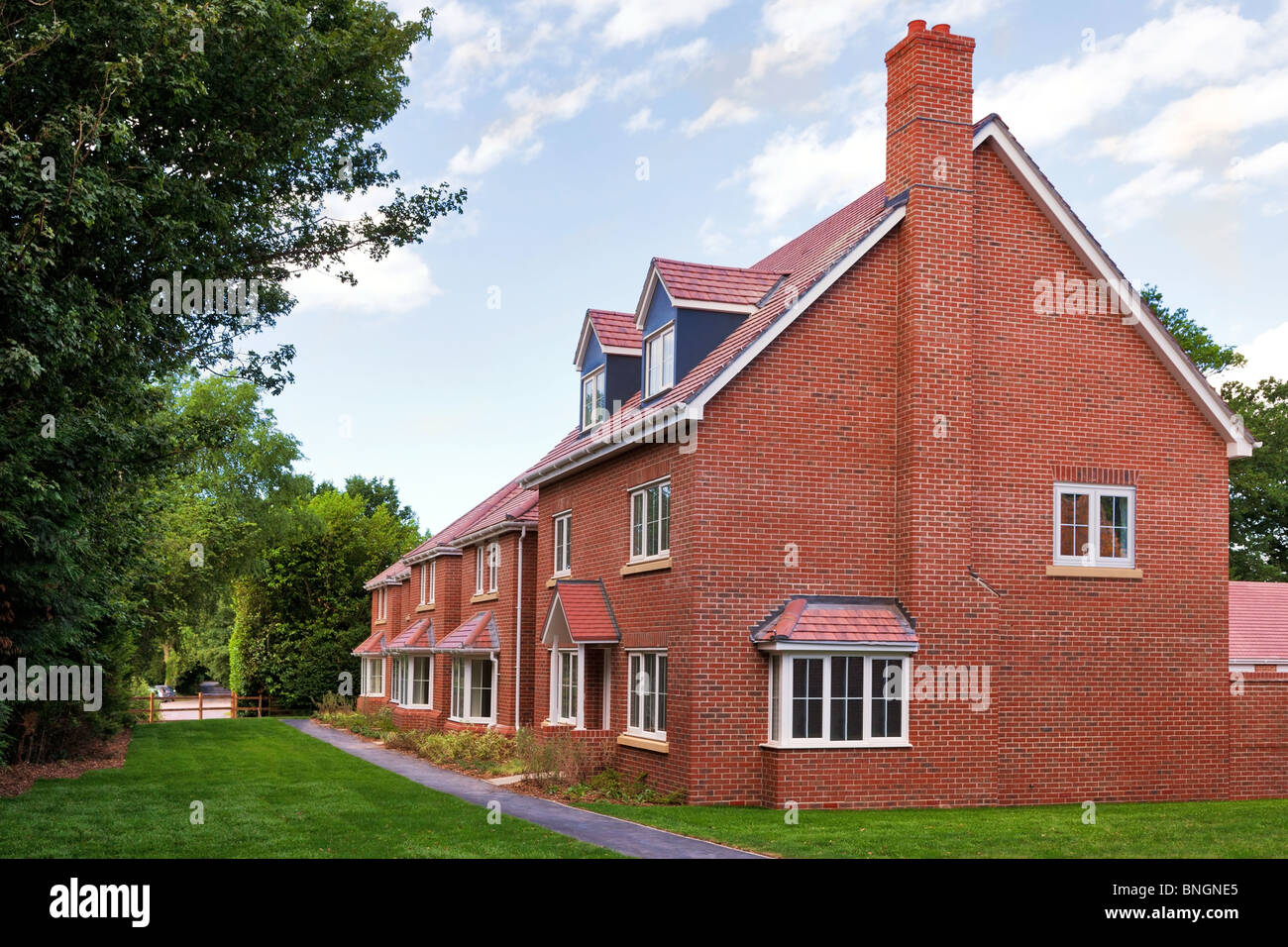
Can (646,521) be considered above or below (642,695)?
above

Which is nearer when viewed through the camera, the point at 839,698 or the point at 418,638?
the point at 839,698

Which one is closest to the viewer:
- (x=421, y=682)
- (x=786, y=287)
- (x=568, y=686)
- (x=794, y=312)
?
(x=794, y=312)

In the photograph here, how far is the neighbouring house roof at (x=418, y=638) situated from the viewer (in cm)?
Result: 3878

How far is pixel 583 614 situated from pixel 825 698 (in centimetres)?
588

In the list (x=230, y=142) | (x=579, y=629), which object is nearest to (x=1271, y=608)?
(x=579, y=629)

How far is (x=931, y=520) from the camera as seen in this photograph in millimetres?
20156

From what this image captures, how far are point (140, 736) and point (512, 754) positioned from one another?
1560 cm

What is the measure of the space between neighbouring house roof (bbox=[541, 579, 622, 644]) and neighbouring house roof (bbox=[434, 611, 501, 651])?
7.45 metres

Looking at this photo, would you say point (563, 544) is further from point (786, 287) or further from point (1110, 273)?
point (1110, 273)

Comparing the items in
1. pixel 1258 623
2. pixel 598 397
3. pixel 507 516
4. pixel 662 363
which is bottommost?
pixel 1258 623

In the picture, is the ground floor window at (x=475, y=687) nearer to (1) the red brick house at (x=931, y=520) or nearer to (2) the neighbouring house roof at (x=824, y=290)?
(1) the red brick house at (x=931, y=520)

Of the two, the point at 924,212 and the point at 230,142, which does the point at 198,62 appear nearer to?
the point at 230,142

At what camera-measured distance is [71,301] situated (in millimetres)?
15219

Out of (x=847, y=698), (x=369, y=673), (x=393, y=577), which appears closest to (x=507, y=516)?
(x=847, y=698)
